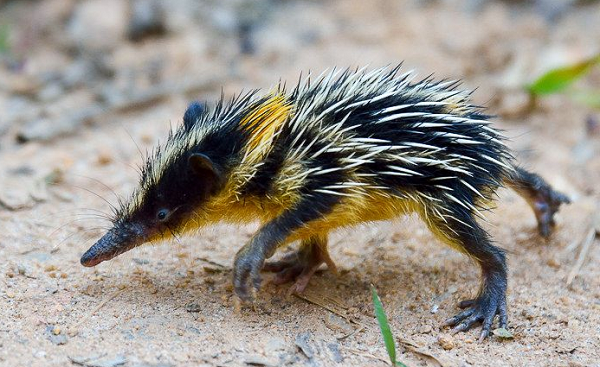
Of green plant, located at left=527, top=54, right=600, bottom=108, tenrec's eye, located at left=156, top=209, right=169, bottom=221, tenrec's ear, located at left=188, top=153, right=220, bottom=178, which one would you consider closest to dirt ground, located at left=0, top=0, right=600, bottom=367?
green plant, located at left=527, top=54, right=600, bottom=108

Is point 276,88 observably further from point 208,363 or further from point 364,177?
point 208,363

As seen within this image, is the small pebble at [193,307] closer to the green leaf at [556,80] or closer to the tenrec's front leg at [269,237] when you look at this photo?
the tenrec's front leg at [269,237]

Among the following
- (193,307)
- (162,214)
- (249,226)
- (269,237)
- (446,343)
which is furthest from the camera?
(249,226)

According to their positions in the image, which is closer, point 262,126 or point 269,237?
point 269,237

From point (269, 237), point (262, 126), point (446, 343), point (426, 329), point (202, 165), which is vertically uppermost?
point (262, 126)

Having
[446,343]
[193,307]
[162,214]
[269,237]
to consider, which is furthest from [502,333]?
[162,214]

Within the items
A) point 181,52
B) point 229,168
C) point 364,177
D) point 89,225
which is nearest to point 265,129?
point 229,168

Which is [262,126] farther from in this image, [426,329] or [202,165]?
[426,329]
